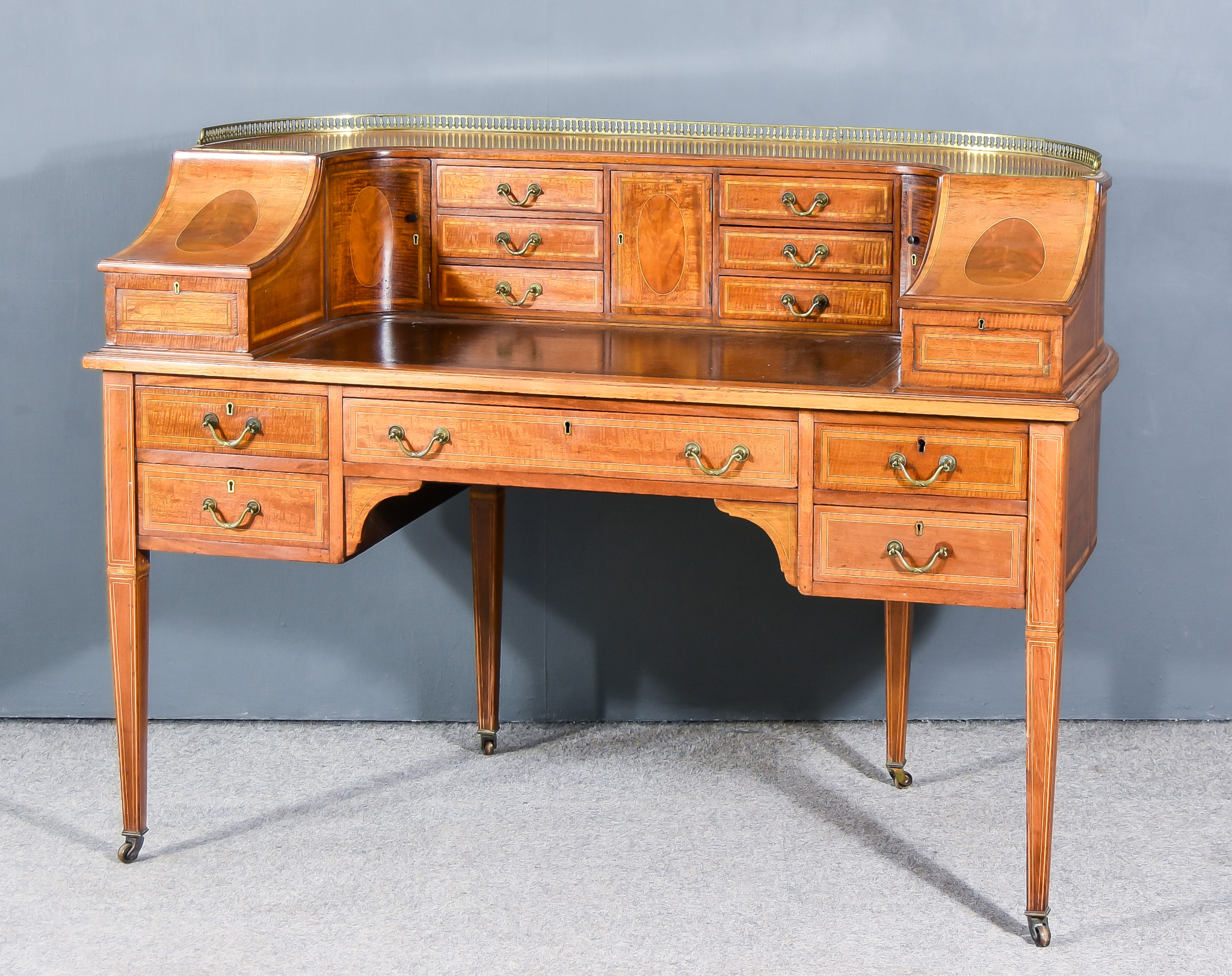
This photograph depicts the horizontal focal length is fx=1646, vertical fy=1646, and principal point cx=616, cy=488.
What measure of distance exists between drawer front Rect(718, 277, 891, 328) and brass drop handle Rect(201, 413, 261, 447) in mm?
1013

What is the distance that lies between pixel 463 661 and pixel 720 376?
151 centimetres

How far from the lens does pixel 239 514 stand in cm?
320

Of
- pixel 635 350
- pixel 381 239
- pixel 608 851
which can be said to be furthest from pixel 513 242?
pixel 608 851

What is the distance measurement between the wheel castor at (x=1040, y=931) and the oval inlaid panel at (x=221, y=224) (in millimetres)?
2015

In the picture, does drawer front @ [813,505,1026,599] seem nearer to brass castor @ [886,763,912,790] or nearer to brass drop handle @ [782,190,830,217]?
brass drop handle @ [782,190,830,217]

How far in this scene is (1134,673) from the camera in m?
4.14

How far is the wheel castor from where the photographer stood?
3.07 metres

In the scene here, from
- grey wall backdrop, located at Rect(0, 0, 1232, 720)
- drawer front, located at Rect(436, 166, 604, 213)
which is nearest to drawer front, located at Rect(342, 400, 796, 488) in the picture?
drawer front, located at Rect(436, 166, 604, 213)

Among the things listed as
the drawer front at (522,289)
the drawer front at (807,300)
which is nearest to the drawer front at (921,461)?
the drawer front at (807,300)

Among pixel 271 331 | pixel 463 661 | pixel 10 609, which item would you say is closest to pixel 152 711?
pixel 10 609

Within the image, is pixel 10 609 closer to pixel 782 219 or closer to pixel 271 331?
pixel 271 331

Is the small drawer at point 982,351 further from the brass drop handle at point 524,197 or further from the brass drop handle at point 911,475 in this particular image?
the brass drop handle at point 524,197

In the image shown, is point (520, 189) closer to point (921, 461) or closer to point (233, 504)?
point (233, 504)

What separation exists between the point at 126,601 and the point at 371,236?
94 cm
